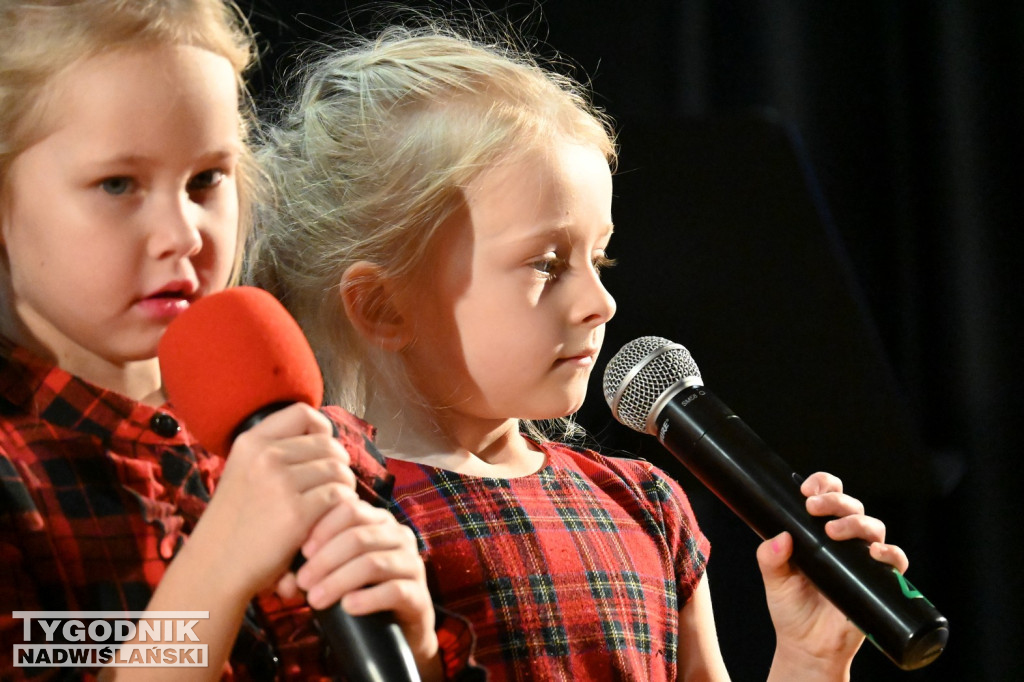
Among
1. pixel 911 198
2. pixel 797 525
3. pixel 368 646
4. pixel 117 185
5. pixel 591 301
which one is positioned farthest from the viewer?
pixel 911 198

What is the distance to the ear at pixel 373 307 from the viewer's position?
1.09m

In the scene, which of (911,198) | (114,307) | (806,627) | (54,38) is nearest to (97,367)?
(114,307)

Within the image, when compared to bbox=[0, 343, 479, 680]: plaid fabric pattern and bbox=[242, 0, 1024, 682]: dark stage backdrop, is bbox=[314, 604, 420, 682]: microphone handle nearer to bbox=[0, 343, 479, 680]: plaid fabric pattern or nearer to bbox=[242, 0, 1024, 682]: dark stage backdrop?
bbox=[0, 343, 479, 680]: plaid fabric pattern

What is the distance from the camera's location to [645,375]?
101cm

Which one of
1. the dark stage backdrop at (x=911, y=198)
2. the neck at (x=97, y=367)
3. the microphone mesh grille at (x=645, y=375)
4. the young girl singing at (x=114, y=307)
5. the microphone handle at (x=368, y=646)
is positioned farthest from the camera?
the dark stage backdrop at (x=911, y=198)

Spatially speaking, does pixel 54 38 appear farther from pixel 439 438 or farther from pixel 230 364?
pixel 439 438

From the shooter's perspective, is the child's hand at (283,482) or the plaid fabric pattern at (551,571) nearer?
the child's hand at (283,482)

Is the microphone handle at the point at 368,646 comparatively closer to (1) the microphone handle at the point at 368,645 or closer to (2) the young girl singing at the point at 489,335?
(1) the microphone handle at the point at 368,645

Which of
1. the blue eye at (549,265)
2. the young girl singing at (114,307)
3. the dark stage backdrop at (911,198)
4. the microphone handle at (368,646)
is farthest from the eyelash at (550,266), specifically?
the dark stage backdrop at (911,198)

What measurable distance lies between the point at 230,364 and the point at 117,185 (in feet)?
0.65

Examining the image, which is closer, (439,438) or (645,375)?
(645,375)

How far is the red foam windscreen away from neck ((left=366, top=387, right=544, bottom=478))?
1.24 feet

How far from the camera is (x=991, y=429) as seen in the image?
202 cm

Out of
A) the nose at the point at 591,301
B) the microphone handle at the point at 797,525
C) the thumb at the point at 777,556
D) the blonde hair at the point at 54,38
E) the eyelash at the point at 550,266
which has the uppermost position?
the blonde hair at the point at 54,38
